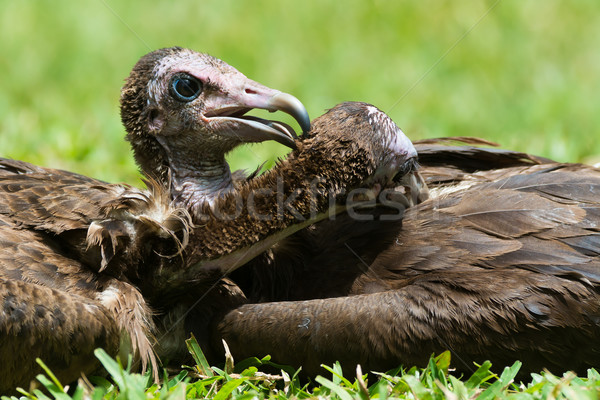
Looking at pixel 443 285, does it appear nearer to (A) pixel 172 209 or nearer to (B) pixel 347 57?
(A) pixel 172 209

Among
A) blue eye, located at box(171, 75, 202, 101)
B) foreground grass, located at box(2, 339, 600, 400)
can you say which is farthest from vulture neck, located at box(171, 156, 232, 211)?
foreground grass, located at box(2, 339, 600, 400)

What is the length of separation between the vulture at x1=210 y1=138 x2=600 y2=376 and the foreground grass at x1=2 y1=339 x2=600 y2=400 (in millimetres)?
84

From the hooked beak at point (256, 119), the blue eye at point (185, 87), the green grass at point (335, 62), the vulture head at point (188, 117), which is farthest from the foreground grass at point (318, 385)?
the green grass at point (335, 62)

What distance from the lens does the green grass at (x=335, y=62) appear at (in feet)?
24.9

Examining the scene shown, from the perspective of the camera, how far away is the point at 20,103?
919 cm

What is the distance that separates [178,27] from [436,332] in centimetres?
890

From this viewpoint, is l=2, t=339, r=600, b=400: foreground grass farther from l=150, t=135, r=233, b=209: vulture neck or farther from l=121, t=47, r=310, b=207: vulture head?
l=121, t=47, r=310, b=207: vulture head

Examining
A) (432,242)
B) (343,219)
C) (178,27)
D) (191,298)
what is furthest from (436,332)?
(178,27)

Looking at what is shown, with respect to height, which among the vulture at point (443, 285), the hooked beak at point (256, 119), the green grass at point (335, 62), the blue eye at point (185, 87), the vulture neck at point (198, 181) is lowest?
the vulture at point (443, 285)

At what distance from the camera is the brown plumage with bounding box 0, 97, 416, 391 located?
12.4ft

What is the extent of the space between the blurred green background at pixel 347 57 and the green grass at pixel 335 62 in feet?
0.07

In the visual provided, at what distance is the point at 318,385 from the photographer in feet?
12.2

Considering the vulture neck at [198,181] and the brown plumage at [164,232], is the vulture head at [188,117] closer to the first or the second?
the vulture neck at [198,181]

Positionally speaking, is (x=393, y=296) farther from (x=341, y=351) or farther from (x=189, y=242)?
(x=189, y=242)
